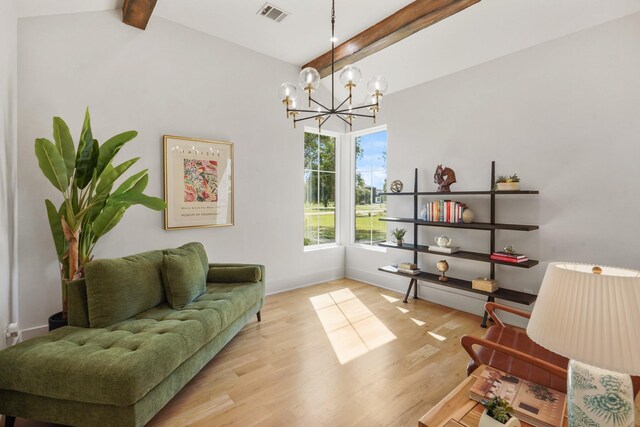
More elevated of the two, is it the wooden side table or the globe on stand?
the globe on stand

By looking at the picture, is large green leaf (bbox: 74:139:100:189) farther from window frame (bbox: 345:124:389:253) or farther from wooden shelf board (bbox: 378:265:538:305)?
window frame (bbox: 345:124:389:253)

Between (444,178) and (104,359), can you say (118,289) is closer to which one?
(104,359)

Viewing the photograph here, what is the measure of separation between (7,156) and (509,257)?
458cm

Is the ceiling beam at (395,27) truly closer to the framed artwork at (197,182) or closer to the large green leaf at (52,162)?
the framed artwork at (197,182)

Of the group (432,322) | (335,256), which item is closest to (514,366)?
(432,322)

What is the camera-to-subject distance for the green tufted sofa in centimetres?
163

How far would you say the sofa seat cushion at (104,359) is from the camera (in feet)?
5.27

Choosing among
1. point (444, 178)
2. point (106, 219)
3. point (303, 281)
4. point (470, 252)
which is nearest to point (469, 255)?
point (470, 252)

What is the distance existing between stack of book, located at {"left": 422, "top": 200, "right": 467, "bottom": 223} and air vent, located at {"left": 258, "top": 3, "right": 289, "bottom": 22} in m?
2.82

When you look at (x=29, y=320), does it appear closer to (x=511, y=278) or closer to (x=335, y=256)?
(x=335, y=256)

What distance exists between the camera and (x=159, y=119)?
11.2 feet

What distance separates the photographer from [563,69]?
2996mm

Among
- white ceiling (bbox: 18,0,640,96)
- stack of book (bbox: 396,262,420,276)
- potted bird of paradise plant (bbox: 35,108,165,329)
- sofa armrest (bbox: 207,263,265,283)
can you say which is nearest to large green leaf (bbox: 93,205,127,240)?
potted bird of paradise plant (bbox: 35,108,165,329)

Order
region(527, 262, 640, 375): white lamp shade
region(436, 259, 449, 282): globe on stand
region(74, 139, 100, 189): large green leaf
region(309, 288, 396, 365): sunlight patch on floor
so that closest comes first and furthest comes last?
region(527, 262, 640, 375): white lamp shade < region(74, 139, 100, 189): large green leaf < region(309, 288, 396, 365): sunlight patch on floor < region(436, 259, 449, 282): globe on stand
